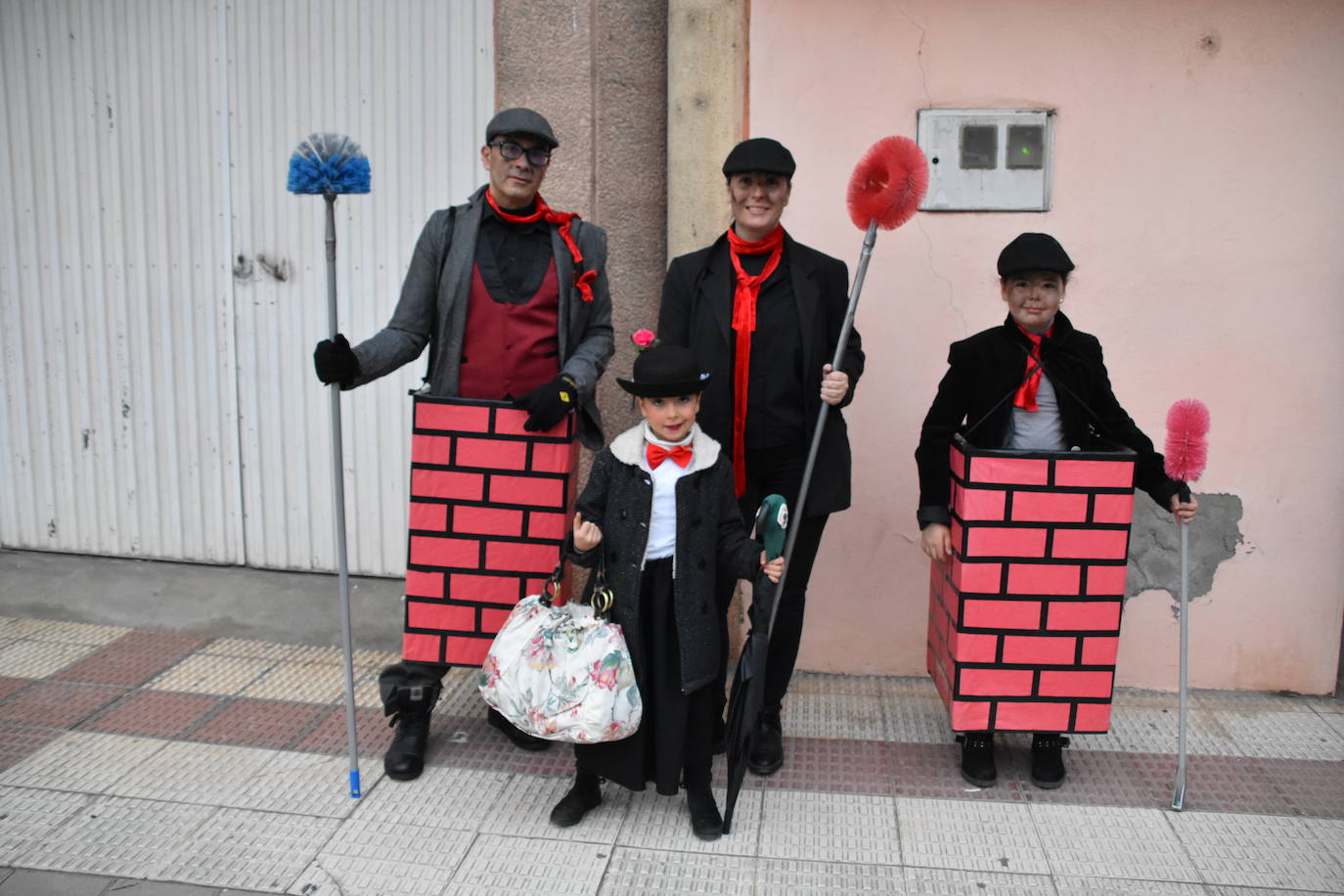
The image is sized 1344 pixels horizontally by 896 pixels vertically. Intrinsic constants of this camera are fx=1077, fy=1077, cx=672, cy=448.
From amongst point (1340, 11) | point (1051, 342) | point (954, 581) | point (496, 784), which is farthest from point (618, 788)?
point (1340, 11)

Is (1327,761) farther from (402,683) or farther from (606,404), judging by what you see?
(402,683)

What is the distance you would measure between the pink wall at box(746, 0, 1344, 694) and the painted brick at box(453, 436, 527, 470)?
1503 mm

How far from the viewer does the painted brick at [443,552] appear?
11.9ft

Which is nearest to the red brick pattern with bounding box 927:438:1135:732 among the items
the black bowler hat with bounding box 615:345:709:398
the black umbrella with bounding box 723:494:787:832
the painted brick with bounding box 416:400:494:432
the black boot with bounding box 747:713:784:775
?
the black boot with bounding box 747:713:784:775

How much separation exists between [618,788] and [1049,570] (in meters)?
1.58

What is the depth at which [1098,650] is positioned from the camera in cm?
349

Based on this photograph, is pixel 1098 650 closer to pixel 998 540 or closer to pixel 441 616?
pixel 998 540

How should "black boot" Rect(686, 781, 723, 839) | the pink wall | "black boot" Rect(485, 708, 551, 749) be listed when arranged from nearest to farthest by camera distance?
1. "black boot" Rect(686, 781, 723, 839)
2. "black boot" Rect(485, 708, 551, 749)
3. the pink wall

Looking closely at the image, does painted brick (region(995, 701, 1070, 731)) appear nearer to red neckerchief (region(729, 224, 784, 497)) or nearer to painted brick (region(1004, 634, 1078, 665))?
painted brick (region(1004, 634, 1078, 665))

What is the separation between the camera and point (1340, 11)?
13.0 ft

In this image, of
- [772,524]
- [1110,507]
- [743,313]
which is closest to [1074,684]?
[1110,507]

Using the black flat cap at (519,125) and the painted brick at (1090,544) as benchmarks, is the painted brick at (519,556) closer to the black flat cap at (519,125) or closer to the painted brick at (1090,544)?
the black flat cap at (519,125)

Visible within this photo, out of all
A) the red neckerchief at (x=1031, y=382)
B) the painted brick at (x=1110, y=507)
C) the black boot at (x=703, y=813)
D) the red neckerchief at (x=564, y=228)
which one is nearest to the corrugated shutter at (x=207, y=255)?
the red neckerchief at (x=564, y=228)

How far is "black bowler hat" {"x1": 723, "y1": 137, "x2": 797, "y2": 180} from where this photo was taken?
3.33m
